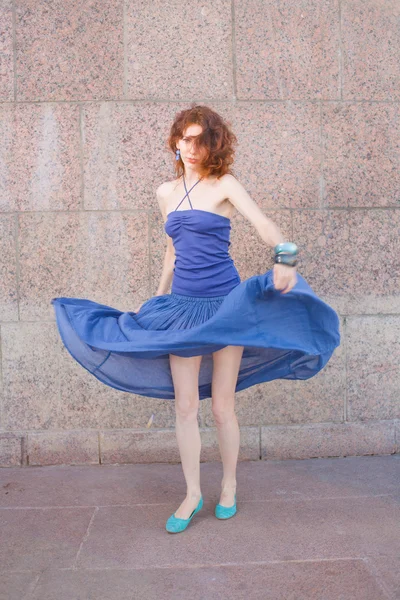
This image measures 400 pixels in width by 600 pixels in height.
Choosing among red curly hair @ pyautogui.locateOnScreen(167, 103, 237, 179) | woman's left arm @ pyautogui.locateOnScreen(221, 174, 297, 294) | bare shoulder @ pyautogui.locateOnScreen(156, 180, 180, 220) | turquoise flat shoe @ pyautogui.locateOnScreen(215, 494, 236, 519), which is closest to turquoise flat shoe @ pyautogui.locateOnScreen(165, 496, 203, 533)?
turquoise flat shoe @ pyautogui.locateOnScreen(215, 494, 236, 519)

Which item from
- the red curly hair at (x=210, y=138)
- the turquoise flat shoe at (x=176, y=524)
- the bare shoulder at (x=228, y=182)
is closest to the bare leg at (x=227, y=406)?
the turquoise flat shoe at (x=176, y=524)

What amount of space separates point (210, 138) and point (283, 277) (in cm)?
86

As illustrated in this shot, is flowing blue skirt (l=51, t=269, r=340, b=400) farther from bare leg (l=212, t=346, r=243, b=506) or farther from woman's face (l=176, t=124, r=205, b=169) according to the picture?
woman's face (l=176, t=124, r=205, b=169)

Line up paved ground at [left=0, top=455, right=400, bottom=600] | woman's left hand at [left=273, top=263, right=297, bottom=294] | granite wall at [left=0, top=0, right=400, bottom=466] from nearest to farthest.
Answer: paved ground at [left=0, top=455, right=400, bottom=600], woman's left hand at [left=273, top=263, right=297, bottom=294], granite wall at [left=0, top=0, right=400, bottom=466]

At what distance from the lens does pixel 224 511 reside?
11.4ft

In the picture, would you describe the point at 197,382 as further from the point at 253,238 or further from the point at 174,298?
the point at 253,238

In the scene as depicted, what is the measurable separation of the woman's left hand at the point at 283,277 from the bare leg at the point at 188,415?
0.67 m

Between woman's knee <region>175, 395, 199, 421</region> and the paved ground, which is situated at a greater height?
woman's knee <region>175, 395, 199, 421</region>

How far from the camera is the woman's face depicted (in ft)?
10.6

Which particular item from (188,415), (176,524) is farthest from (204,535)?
(188,415)

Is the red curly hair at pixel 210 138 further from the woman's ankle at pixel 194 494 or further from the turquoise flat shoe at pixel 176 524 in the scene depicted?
the turquoise flat shoe at pixel 176 524

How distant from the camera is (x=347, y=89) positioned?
4.54 meters

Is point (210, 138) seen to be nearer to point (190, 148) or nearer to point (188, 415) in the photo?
point (190, 148)

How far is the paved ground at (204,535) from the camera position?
2707 millimetres
